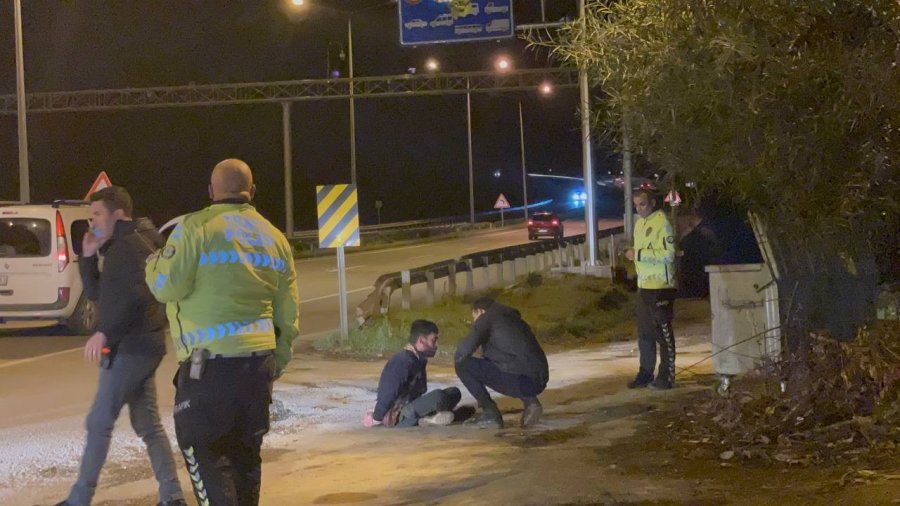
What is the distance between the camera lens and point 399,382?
28.3 feet

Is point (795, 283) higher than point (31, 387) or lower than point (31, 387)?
higher

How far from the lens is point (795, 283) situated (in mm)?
7738

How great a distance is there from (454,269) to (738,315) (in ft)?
34.3

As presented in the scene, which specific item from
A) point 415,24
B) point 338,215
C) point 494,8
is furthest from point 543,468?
point 415,24

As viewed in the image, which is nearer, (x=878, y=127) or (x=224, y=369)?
(x=224, y=369)

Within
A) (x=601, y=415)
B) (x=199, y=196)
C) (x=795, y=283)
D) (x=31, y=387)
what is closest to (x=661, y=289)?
(x=601, y=415)

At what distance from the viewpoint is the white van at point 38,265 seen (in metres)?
15.4

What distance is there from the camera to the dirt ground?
6188mm

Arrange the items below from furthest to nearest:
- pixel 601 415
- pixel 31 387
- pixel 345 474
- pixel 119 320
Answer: pixel 31 387 → pixel 601 415 → pixel 345 474 → pixel 119 320

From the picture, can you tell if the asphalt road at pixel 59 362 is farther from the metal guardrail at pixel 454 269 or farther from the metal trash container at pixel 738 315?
the metal trash container at pixel 738 315

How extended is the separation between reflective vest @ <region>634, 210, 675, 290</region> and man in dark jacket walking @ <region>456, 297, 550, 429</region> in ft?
6.13

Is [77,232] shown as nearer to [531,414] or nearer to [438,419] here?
[438,419]

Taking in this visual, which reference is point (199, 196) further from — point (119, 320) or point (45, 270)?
point (119, 320)

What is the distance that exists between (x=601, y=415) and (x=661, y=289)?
159 centimetres
